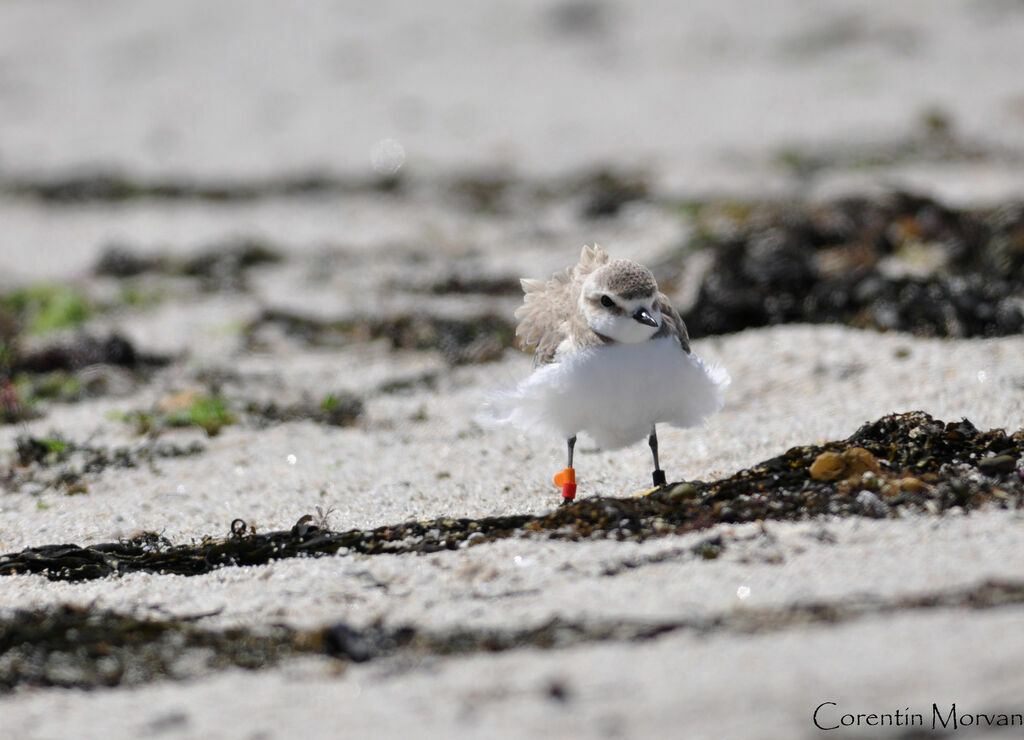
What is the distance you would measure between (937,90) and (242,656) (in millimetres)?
12376

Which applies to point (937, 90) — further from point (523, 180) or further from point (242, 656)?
point (242, 656)

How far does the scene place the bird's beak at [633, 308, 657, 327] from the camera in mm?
4238

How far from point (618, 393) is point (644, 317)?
0.33 metres

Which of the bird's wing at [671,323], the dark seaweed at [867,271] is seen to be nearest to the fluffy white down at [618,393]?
the bird's wing at [671,323]

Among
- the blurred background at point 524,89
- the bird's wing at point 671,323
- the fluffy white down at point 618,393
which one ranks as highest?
the blurred background at point 524,89

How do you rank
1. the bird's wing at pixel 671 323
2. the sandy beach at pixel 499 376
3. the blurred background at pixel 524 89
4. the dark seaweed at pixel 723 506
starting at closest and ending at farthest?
the sandy beach at pixel 499 376 → the dark seaweed at pixel 723 506 → the bird's wing at pixel 671 323 → the blurred background at pixel 524 89

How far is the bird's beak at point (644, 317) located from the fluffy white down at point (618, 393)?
0.44ft

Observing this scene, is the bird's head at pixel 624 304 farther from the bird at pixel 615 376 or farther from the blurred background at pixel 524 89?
the blurred background at pixel 524 89

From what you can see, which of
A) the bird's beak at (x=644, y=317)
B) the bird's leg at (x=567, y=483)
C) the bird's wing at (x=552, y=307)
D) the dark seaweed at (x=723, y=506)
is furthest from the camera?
the bird's wing at (x=552, y=307)

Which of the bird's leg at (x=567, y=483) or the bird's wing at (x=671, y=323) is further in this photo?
the bird's leg at (x=567, y=483)

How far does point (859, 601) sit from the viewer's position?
3.15m

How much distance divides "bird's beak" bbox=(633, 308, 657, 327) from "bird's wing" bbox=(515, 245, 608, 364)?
437mm

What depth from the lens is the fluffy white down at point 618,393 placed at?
4.28m

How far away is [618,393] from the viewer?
168 inches
